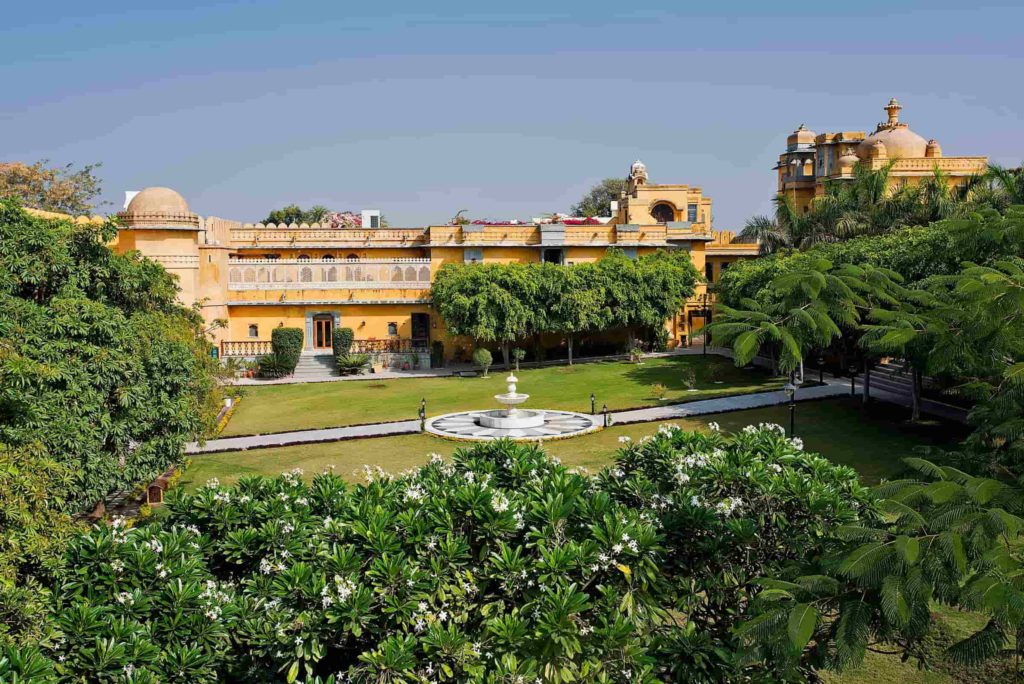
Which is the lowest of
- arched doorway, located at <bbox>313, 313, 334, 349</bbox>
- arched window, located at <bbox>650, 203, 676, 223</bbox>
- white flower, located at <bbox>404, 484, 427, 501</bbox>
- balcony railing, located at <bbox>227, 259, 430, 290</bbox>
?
white flower, located at <bbox>404, 484, 427, 501</bbox>

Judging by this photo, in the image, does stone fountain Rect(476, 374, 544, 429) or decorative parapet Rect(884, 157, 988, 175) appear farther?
decorative parapet Rect(884, 157, 988, 175)

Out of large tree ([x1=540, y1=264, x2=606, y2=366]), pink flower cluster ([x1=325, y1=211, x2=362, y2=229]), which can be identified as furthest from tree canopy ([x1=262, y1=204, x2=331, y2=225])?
large tree ([x1=540, y1=264, x2=606, y2=366])

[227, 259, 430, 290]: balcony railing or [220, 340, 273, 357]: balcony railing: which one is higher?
[227, 259, 430, 290]: balcony railing

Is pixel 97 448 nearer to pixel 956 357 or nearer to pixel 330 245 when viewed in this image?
pixel 956 357

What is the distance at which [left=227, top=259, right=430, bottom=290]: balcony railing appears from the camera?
45.0 m

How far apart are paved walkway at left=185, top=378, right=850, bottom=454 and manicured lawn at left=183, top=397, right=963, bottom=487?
602 millimetres

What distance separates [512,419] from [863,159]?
104ft

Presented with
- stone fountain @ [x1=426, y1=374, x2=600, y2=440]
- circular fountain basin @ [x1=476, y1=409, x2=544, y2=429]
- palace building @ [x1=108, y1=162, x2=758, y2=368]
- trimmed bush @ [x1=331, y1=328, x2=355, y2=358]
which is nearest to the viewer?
stone fountain @ [x1=426, y1=374, x2=600, y2=440]

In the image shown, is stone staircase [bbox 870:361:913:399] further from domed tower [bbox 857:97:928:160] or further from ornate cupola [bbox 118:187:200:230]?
ornate cupola [bbox 118:187:200:230]

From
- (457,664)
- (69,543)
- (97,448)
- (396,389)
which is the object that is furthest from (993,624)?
(396,389)

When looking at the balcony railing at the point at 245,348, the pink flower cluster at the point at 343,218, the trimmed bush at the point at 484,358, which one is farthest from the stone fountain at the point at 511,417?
the pink flower cluster at the point at 343,218

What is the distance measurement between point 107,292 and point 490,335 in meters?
23.8

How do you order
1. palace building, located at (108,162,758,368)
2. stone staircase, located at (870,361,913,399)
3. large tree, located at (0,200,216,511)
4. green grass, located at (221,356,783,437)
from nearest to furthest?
large tree, located at (0,200,216,511) → stone staircase, located at (870,361,913,399) → green grass, located at (221,356,783,437) → palace building, located at (108,162,758,368)

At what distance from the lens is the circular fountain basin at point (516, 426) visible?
26797mm
